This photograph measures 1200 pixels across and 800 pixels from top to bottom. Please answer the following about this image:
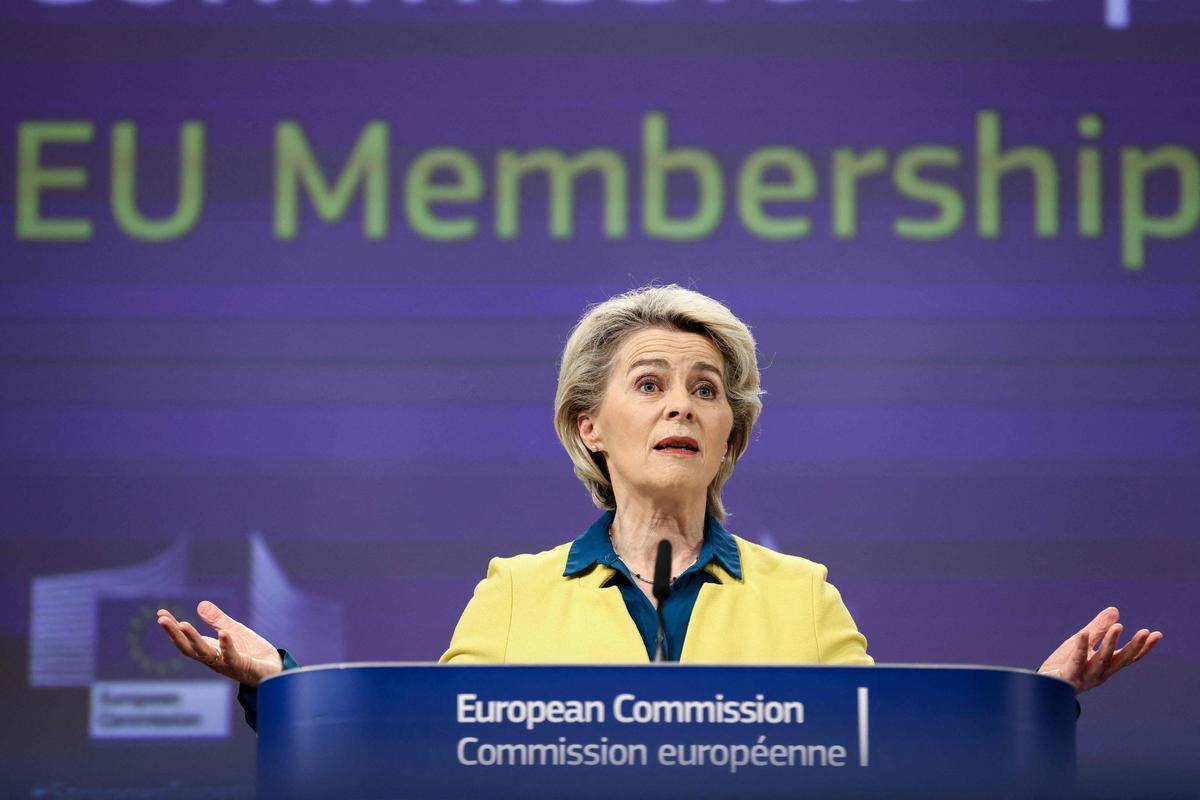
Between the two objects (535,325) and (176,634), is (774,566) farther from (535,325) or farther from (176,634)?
(535,325)

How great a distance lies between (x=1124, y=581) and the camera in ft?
13.2

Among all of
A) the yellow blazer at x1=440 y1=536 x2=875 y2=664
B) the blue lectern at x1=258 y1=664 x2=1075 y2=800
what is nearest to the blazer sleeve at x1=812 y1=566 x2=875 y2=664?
the yellow blazer at x1=440 y1=536 x2=875 y2=664

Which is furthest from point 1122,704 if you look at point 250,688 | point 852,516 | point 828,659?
point 250,688

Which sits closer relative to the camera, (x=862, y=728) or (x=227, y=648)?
(x=862, y=728)

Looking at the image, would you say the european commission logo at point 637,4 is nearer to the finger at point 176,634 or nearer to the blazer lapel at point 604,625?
the blazer lapel at point 604,625

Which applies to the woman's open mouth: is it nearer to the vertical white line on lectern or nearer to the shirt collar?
the shirt collar

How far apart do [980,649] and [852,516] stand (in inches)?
17.1

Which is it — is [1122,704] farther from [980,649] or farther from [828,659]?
[828,659]

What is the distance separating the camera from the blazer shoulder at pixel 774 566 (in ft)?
8.29

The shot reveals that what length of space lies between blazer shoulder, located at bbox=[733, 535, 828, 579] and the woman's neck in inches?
3.0

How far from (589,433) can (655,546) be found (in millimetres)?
253

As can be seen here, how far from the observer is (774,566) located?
2547 millimetres

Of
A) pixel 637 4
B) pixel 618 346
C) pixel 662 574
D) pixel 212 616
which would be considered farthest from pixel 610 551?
pixel 637 4

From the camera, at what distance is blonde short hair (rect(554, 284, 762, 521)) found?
2.65m
